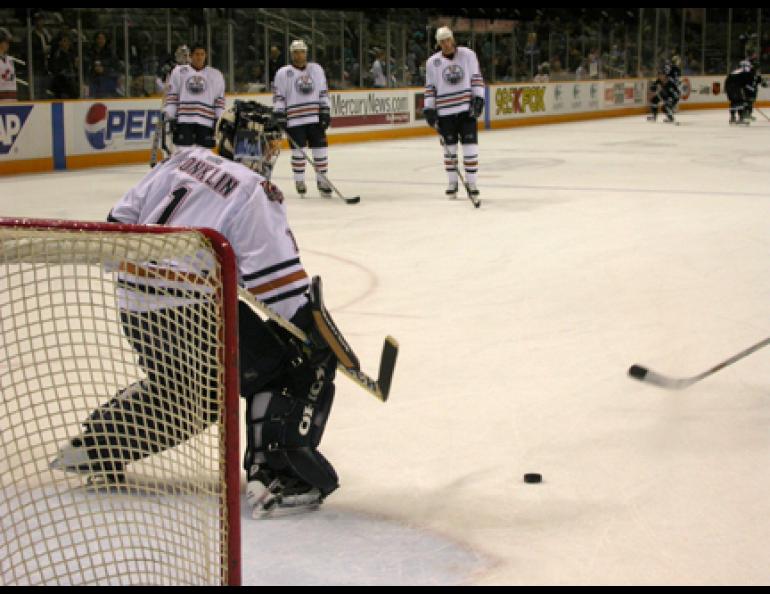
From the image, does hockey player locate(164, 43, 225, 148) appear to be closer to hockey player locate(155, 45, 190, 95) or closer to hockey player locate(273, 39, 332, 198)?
hockey player locate(155, 45, 190, 95)

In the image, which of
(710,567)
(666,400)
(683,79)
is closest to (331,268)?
(666,400)

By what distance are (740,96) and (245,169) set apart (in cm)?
1622

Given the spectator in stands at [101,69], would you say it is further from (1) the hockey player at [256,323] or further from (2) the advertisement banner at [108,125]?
(1) the hockey player at [256,323]

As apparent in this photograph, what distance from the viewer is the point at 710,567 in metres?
2.32

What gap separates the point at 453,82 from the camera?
848 cm

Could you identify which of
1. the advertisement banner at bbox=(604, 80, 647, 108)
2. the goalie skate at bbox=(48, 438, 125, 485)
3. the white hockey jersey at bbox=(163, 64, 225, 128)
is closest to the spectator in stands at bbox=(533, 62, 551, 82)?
the advertisement banner at bbox=(604, 80, 647, 108)

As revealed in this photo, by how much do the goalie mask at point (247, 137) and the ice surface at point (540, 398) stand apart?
0.82 m

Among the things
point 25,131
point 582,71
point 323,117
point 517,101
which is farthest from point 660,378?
point 582,71

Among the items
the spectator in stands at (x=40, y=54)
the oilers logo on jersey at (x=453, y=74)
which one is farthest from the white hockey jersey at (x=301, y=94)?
the spectator in stands at (x=40, y=54)

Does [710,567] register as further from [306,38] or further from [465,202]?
[306,38]

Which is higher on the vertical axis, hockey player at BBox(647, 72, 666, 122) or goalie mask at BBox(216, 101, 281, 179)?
hockey player at BBox(647, 72, 666, 122)

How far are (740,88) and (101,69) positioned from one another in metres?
9.69

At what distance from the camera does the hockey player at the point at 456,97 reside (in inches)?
332

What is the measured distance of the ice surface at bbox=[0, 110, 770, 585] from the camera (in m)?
2.44
